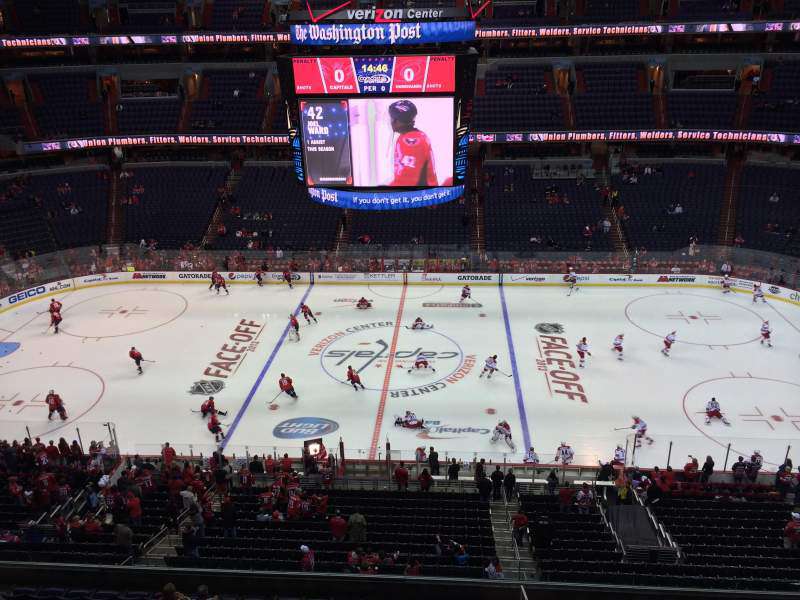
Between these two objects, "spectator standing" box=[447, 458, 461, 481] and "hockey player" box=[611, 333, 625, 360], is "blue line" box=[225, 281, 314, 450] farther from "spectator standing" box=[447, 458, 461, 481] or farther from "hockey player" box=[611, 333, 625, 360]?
"hockey player" box=[611, 333, 625, 360]

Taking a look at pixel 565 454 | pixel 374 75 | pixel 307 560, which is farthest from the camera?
pixel 374 75

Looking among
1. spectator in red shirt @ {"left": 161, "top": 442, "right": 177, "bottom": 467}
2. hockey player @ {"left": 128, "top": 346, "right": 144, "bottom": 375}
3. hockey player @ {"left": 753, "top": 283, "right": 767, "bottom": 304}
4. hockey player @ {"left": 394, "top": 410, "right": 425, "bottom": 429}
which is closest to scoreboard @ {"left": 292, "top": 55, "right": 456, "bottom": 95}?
hockey player @ {"left": 394, "top": 410, "right": 425, "bottom": 429}

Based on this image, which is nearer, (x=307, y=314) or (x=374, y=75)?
(x=374, y=75)

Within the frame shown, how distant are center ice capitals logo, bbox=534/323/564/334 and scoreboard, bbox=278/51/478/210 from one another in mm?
7218

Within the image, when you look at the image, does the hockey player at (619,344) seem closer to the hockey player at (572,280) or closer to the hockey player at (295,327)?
the hockey player at (572,280)

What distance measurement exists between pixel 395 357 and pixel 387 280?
8.60 m

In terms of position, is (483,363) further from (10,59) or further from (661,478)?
(10,59)

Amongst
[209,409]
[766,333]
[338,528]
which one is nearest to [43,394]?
[209,409]

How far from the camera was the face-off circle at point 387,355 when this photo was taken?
22.4m

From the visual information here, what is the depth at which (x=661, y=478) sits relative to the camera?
15.1 meters

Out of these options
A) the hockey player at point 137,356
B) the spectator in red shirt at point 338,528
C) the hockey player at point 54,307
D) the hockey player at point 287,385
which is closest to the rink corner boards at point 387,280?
the hockey player at point 54,307

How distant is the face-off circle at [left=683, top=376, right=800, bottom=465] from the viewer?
17.6m

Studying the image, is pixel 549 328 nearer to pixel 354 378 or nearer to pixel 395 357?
pixel 395 357

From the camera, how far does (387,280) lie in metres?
31.9
